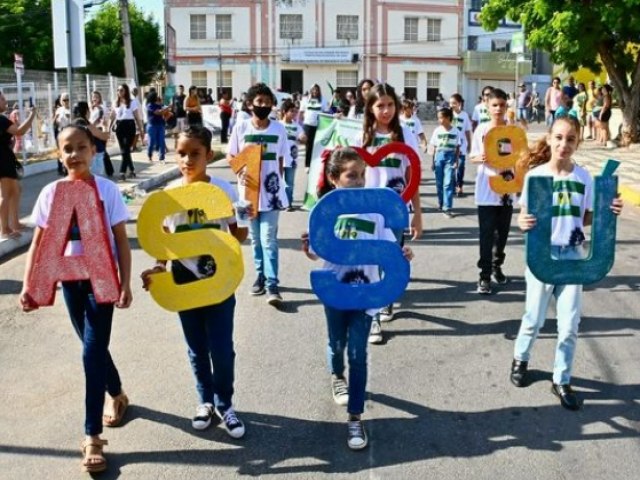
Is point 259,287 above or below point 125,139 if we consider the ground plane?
below

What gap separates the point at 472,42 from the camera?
175ft

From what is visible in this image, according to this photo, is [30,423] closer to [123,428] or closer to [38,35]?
[123,428]

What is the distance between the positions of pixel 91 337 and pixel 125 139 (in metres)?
12.2

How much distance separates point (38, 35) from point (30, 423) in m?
49.3

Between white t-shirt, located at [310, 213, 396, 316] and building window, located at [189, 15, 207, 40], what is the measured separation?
4877cm

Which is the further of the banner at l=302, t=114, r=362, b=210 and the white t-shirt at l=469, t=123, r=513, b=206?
the white t-shirt at l=469, t=123, r=513, b=206

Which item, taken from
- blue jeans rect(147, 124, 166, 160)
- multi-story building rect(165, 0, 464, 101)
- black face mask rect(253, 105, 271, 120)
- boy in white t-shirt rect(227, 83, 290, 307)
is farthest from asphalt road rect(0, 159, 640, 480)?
multi-story building rect(165, 0, 464, 101)

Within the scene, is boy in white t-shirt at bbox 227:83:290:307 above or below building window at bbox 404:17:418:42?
below

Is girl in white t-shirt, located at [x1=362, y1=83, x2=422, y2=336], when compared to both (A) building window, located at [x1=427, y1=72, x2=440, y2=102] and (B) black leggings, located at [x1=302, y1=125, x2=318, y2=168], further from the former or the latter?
(A) building window, located at [x1=427, y1=72, x2=440, y2=102]

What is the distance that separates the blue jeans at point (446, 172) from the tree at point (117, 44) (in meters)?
42.8

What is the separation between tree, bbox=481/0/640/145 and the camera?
1809cm

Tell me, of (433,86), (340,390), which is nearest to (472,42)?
(433,86)

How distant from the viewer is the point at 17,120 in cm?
1619

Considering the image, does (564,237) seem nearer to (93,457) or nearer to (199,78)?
(93,457)
